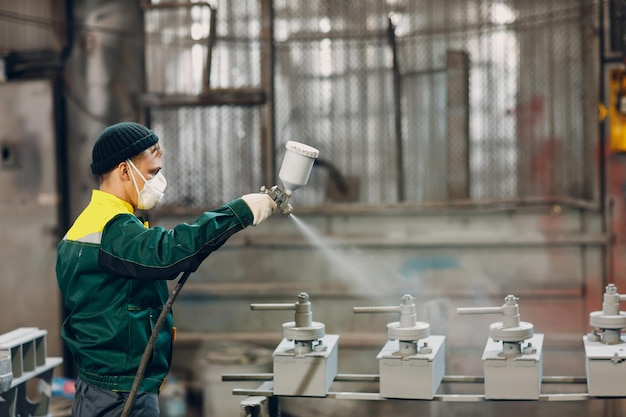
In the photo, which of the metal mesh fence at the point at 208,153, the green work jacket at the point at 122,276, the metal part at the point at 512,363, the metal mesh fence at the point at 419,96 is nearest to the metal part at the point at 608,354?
the metal part at the point at 512,363

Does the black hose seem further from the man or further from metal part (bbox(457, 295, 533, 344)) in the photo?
metal part (bbox(457, 295, 533, 344))

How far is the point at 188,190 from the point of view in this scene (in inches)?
229

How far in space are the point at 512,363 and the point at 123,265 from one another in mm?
1385

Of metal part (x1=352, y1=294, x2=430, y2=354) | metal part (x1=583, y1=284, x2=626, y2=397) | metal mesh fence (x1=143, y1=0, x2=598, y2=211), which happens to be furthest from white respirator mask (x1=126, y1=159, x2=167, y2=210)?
metal mesh fence (x1=143, y1=0, x2=598, y2=211)

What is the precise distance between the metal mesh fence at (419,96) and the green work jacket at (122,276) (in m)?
3.06

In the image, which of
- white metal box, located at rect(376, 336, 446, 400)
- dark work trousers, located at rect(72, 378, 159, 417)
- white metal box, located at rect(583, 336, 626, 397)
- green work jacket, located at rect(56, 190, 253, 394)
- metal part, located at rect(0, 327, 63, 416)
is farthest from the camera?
metal part, located at rect(0, 327, 63, 416)

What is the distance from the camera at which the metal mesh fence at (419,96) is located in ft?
17.6

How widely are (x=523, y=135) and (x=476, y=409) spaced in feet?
5.87

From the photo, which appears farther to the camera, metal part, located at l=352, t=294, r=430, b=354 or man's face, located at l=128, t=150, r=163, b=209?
metal part, located at l=352, t=294, r=430, b=354

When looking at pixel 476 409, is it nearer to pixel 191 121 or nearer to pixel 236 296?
pixel 236 296

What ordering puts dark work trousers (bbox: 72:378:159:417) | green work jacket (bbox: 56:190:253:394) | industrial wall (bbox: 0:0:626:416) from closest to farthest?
green work jacket (bbox: 56:190:253:394)
dark work trousers (bbox: 72:378:159:417)
industrial wall (bbox: 0:0:626:416)

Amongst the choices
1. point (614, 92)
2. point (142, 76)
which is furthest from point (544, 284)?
point (142, 76)

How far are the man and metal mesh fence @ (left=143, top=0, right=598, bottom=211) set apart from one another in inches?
118

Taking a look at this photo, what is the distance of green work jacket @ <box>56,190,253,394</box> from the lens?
254 centimetres
